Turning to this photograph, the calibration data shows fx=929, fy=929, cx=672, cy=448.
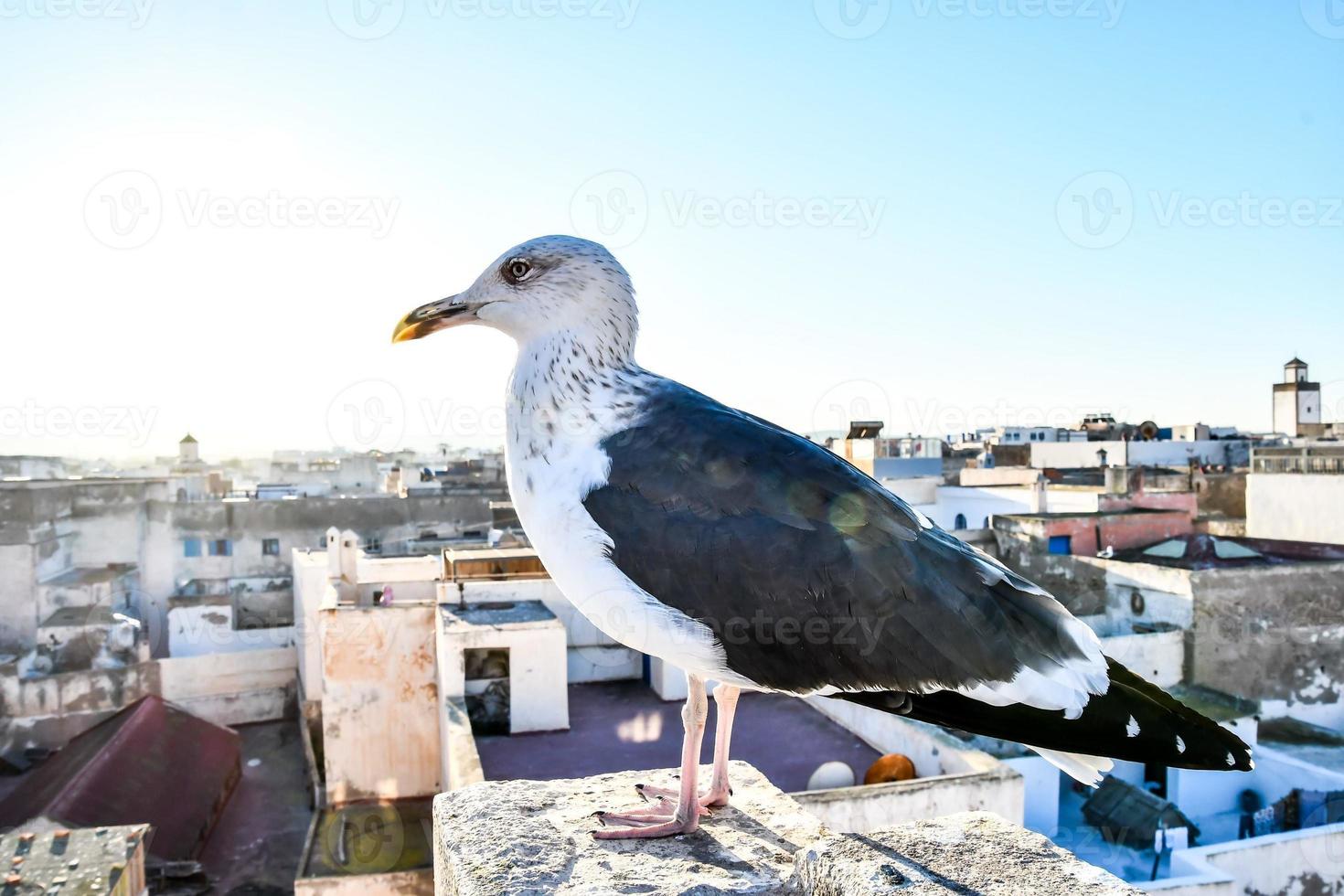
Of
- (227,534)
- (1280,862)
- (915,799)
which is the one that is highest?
(227,534)

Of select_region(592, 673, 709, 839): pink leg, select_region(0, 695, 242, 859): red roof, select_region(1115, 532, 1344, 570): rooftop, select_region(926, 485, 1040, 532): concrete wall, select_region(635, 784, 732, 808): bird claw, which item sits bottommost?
select_region(0, 695, 242, 859): red roof

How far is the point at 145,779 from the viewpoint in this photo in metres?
17.8

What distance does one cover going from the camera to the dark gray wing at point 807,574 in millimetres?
2613

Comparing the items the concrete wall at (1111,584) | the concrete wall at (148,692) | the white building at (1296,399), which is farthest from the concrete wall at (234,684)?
the white building at (1296,399)

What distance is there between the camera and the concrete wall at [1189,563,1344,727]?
18859mm

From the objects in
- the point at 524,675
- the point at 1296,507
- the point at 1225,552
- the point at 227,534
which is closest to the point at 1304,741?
the point at 1225,552

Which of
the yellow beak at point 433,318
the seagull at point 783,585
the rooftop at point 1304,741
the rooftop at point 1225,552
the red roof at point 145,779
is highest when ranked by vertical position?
the yellow beak at point 433,318

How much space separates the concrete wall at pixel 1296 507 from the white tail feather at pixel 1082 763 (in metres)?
27.3

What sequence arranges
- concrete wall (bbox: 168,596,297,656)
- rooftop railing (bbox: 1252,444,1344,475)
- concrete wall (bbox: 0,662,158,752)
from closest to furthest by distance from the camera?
concrete wall (bbox: 0,662,158,752) < concrete wall (bbox: 168,596,297,656) < rooftop railing (bbox: 1252,444,1344,475)

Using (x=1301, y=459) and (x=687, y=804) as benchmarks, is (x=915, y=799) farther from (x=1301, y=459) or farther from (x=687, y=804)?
(x=1301, y=459)

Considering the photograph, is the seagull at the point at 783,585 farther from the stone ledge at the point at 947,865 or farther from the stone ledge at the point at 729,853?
the stone ledge at the point at 947,865

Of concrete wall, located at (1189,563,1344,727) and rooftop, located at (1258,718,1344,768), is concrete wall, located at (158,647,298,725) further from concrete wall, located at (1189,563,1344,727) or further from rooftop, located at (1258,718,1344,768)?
rooftop, located at (1258,718,1344,768)

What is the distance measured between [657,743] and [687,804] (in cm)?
1107

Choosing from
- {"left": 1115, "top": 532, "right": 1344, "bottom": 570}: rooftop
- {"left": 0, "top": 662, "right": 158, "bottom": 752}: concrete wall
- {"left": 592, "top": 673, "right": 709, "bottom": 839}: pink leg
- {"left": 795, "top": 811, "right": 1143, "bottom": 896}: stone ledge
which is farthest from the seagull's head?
{"left": 0, "top": 662, "right": 158, "bottom": 752}: concrete wall
